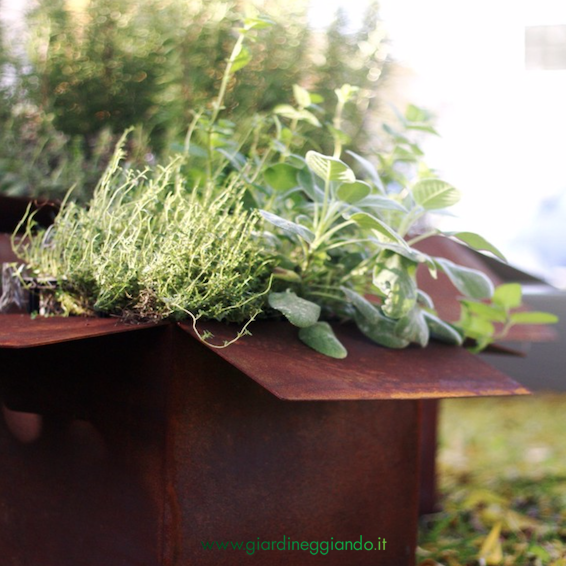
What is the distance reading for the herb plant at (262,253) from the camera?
0.64 m

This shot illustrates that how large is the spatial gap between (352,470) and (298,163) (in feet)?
1.17

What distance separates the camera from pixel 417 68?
1608 mm

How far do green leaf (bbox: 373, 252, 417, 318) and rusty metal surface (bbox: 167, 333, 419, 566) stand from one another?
12cm

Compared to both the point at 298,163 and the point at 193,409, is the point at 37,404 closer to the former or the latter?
the point at 193,409

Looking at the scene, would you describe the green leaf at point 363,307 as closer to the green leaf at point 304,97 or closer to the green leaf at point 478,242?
the green leaf at point 478,242

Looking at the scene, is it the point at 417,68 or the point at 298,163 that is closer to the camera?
the point at 298,163

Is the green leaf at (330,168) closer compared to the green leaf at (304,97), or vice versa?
the green leaf at (330,168)

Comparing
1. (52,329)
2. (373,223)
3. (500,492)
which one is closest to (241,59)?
(373,223)

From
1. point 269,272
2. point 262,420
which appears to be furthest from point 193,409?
point 269,272

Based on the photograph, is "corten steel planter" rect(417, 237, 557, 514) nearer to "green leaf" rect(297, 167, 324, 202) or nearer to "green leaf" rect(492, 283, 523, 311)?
"green leaf" rect(492, 283, 523, 311)

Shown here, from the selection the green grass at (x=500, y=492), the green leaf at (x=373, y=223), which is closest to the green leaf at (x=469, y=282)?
the green leaf at (x=373, y=223)

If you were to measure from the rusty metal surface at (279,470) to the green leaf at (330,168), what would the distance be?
211 millimetres

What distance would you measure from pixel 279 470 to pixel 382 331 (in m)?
0.19

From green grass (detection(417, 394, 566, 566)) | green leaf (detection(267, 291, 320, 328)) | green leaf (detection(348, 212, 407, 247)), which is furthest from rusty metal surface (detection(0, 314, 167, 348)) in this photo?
green grass (detection(417, 394, 566, 566))
